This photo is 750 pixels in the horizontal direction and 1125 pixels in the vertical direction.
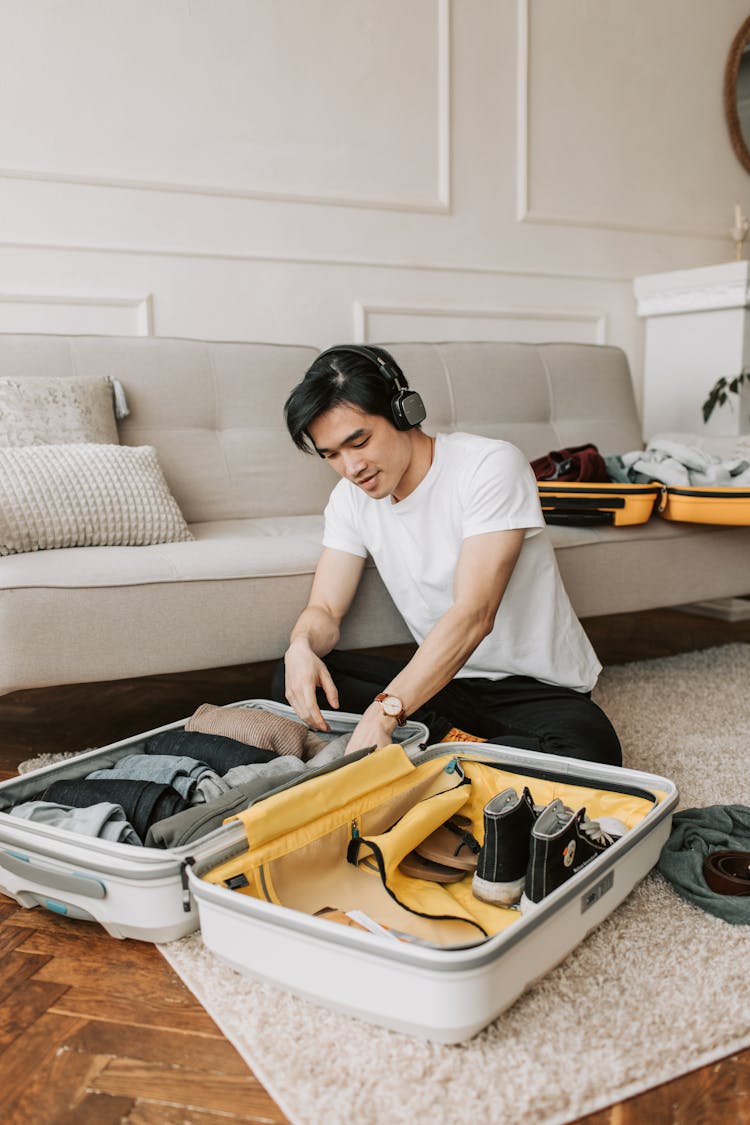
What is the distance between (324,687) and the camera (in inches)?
66.2

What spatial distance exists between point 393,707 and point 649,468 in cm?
123

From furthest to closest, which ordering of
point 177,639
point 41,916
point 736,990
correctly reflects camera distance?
point 177,639, point 41,916, point 736,990

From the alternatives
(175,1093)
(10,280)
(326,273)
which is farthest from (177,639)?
(326,273)

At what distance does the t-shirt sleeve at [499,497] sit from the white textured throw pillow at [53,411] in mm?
980

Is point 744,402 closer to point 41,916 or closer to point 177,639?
point 177,639

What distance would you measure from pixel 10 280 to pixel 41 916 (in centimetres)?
183

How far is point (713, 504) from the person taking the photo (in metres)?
2.34

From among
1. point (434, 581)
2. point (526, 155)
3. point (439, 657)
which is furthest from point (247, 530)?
point (526, 155)

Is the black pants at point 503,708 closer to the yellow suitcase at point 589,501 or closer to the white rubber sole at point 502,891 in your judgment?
the white rubber sole at point 502,891

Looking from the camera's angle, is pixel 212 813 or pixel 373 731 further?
pixel 373 731

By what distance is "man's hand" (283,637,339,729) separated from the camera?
5.44ft

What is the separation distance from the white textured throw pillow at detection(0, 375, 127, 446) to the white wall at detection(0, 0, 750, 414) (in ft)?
1.68

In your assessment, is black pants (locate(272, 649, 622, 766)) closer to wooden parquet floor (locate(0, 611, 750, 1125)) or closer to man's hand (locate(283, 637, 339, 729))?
man's hand (locate(283, 637, 339, 729))

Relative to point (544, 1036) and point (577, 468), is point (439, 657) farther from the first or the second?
point (577, 468)
